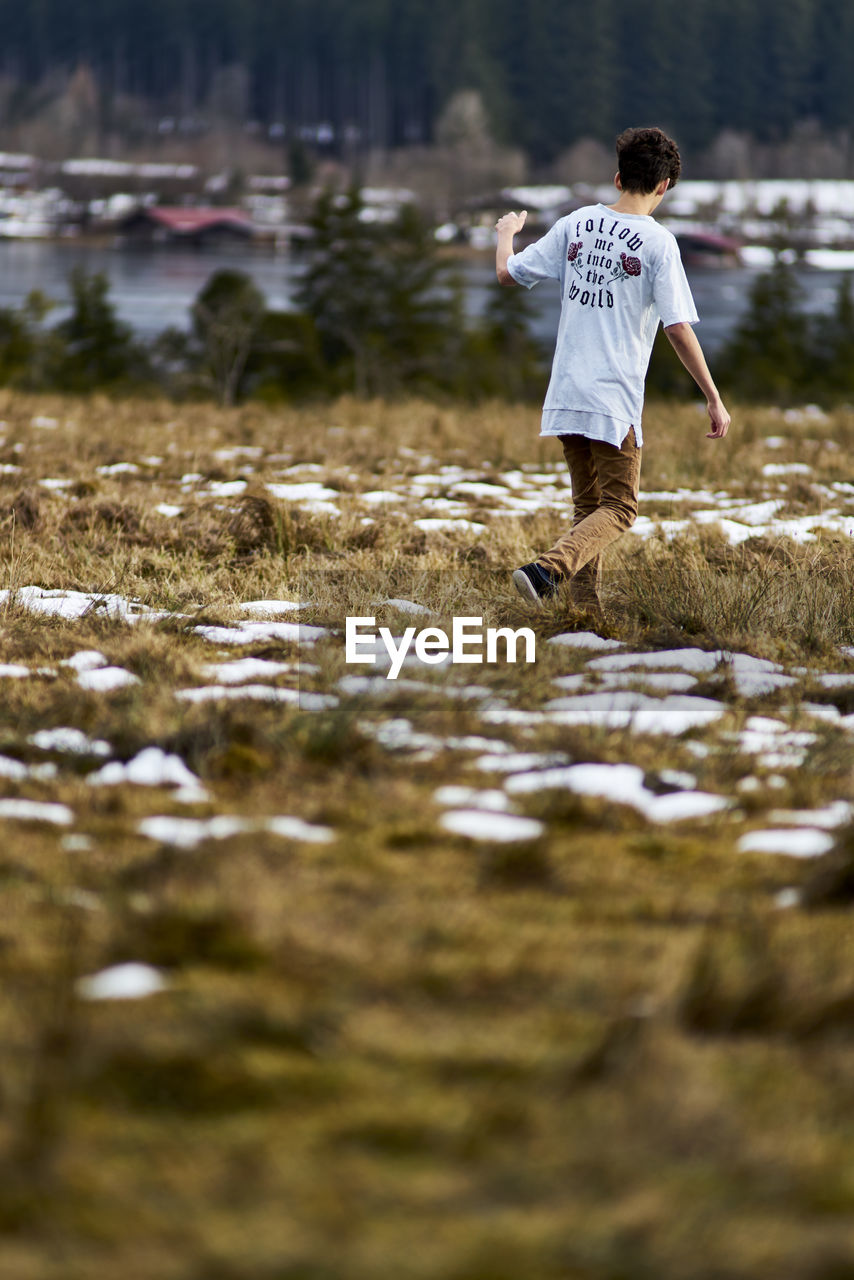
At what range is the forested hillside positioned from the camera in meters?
111

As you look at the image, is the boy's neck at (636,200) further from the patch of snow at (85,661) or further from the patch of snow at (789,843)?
the patch of snow at (789,843)

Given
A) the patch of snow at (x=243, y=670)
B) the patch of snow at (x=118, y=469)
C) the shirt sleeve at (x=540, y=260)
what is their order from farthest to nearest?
the patch of snow at (x=118, y=469), the shirt sleeve at (x=540, y=260), the patch of snow at (x=243, y=670)

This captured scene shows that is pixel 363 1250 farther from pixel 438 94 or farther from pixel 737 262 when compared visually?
pixel 438 94

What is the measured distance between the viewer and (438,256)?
47.6 meters

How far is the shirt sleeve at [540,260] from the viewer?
4777 mm

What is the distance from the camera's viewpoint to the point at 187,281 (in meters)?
81.3

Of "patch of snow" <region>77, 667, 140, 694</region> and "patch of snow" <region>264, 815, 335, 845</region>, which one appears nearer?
"patch of snow" <region>264, 815, 335, 845</region>

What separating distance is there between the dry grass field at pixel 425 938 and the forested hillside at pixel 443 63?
11103cm

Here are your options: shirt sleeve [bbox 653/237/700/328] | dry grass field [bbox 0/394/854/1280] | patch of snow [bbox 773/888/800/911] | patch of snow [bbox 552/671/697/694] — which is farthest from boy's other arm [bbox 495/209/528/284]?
patch of snow [bbox 773/888/800/911]

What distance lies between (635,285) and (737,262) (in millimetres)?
72226

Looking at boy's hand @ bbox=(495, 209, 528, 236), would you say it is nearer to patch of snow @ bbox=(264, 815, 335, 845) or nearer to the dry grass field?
the dry grass field

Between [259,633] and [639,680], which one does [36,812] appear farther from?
[639,680]

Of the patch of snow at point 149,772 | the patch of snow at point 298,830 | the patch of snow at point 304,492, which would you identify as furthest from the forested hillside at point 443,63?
the patch of snow at point 298,830
